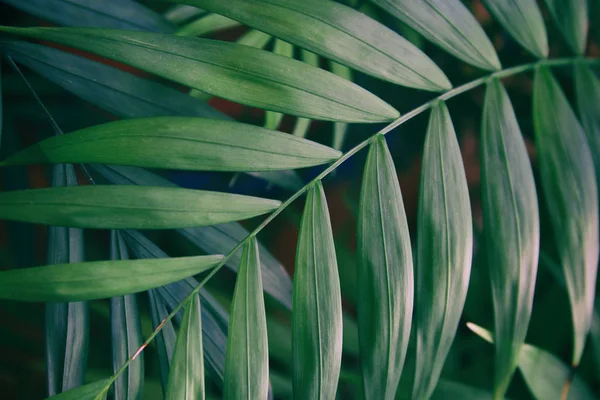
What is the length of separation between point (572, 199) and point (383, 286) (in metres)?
0.17

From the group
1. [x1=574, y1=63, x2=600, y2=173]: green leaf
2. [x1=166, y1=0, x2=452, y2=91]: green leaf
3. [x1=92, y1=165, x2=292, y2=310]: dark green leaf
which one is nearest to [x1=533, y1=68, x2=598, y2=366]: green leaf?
[x1=574, y1=63, x2=600, y2=173]: green leaf

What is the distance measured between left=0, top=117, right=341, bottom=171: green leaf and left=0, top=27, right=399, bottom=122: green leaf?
0.08 ft

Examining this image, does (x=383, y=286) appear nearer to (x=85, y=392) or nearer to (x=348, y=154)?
(x=348, y=154)

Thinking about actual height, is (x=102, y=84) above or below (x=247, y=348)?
above

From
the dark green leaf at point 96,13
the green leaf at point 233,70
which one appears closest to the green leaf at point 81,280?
the green leaf at point 233,70

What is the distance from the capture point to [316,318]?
32 centimetres

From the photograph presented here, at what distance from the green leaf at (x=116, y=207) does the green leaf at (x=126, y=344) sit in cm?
8

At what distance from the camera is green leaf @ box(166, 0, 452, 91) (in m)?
0.32

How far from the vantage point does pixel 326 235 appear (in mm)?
327

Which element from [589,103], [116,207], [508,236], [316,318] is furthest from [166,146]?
[589,103]

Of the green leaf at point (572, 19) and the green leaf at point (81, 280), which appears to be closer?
the green leaf at point (81, 280)

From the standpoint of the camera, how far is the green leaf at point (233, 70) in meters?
0.31

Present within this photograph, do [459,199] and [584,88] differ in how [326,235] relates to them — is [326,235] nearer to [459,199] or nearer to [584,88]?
[459,199]

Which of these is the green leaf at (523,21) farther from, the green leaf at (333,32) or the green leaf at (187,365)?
the green leaf at (187,365)
